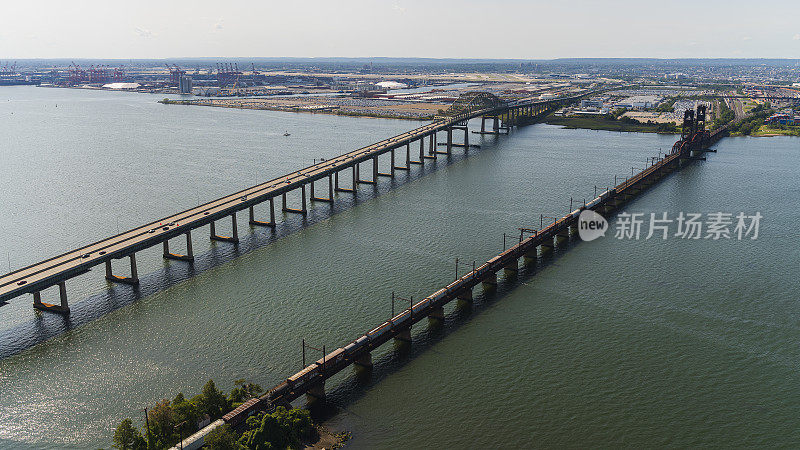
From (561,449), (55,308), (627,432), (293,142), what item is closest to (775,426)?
(627,432)

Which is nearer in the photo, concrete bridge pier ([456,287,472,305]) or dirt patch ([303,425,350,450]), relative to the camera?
dirt patch ([303,425,350,450])

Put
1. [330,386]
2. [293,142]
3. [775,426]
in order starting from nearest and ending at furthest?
[775,426] < [330,386] < [293,142]

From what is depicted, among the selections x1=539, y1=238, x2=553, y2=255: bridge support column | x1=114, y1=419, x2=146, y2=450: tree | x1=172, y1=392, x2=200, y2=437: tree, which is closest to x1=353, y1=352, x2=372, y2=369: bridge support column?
x1=172, y1=392, x2=200, y2=437: tree

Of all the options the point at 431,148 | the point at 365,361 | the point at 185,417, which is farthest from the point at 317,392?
the point at 431,148

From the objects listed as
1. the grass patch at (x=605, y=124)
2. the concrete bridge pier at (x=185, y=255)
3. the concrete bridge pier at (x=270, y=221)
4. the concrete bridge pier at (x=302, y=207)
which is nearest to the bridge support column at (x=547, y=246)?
the concrete bridge pier at (x=302, y=207)

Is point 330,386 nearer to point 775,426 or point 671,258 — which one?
point 775,426

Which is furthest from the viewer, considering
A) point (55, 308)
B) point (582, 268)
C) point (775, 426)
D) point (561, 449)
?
point (582, 268)

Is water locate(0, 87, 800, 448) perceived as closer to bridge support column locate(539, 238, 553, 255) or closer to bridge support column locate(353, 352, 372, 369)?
bridge support column locate(353, 352, 372, 369)
